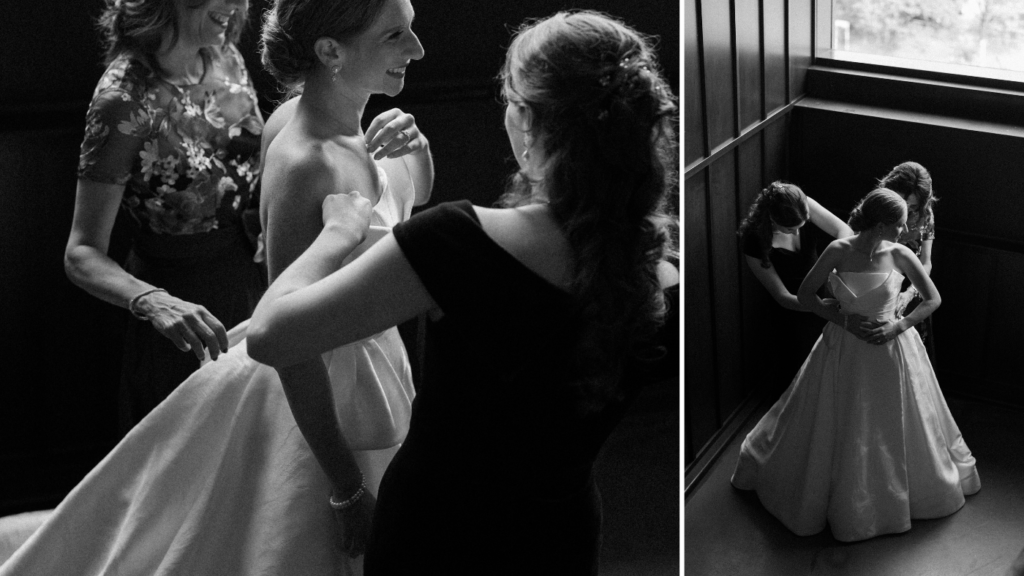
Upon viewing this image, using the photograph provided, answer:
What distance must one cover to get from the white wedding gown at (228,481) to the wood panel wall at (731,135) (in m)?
1.19

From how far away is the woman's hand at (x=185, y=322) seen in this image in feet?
4.57

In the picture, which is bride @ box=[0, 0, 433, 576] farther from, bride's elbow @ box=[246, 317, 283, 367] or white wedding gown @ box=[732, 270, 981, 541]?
white wedding gown @ box=[732, 270, 981, 541]

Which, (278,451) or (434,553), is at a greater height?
(278,451)

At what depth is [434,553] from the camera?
1.38 metres

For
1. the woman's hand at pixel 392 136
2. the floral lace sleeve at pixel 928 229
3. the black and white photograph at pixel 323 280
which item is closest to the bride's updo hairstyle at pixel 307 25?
the black and white photograph at pixel 323 280

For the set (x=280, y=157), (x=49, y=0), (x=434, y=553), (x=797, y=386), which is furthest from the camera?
(x=797, y=386)

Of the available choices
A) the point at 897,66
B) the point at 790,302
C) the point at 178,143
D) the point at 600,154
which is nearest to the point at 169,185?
the point at 178,143

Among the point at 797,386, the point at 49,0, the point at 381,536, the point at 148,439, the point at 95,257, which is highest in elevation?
the point at 49,0

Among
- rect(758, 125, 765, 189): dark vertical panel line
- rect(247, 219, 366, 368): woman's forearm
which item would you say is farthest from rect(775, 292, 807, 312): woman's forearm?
rect(247, 219, 366, 368): woman's forearm

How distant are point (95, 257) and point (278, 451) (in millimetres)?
364

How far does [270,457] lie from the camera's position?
1361 millimetres

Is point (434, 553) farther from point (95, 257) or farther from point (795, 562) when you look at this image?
point (795, 562)

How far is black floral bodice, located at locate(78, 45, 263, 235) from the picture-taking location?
4.84 feet

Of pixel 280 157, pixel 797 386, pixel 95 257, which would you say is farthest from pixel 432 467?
pixel 797 386
